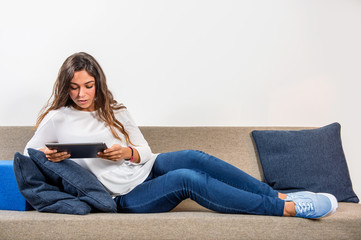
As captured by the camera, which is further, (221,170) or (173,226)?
(221,170)

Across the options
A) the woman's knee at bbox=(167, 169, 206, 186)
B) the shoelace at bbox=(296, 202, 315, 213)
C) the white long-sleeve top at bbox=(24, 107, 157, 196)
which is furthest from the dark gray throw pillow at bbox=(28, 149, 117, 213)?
the shoelace at bbox=(296, 202, 315, 213)

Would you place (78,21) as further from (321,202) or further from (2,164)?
(321,202)

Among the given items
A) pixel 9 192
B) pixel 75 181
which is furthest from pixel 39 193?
pixel 9 192

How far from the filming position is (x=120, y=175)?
1999 mm

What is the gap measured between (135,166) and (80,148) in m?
0.48

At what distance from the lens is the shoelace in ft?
5.77

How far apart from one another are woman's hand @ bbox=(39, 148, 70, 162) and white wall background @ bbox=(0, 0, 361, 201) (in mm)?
1056

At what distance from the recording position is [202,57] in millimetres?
2875

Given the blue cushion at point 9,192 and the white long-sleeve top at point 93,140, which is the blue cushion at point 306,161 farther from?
the blue cushion at point 9,192

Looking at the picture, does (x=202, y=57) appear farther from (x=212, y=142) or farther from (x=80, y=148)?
(x=80, y=148)

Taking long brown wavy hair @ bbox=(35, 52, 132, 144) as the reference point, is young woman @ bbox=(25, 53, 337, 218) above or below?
below

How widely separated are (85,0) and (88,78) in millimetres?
997

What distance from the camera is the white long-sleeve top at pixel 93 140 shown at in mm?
1983

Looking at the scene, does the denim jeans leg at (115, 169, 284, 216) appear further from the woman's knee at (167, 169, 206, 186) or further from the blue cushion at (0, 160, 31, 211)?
the blue cushion at (0, 160, 31, 211)
